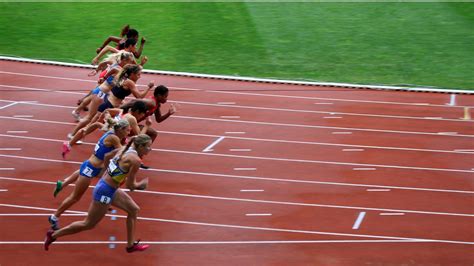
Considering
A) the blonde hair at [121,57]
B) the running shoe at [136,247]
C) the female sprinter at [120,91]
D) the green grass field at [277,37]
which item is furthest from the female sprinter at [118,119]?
the green grass field at [277,37]

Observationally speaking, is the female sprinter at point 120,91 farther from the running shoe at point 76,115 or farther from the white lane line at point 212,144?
the white lane line at point 212,144

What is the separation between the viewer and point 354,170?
14.4 metres

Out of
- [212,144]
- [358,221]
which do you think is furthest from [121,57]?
[358,221]

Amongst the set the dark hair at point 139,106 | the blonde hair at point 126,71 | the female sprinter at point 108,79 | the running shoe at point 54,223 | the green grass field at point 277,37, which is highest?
the dark hair at point 139,106

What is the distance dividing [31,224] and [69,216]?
0.53 meters

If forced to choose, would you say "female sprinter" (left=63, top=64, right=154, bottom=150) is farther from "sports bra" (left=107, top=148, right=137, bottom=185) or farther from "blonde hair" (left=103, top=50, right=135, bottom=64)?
"sports bra" (left=107, top=148, right=137, bottom=185)

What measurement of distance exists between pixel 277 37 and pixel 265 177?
28.6ft

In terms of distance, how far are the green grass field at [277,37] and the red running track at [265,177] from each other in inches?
A: 49.0

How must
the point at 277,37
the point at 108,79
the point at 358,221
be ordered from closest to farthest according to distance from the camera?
the point at 358,221
the point at 108,79
the point at 277,37

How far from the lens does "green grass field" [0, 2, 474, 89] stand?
796 inches

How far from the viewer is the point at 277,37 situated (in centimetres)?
2219

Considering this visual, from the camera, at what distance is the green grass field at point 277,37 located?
20219 mm

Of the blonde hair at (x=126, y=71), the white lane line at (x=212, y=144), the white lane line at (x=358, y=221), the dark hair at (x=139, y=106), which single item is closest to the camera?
the white lane line at (x=358, y=221)

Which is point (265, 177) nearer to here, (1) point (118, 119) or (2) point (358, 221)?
(2) point (358, 221)
